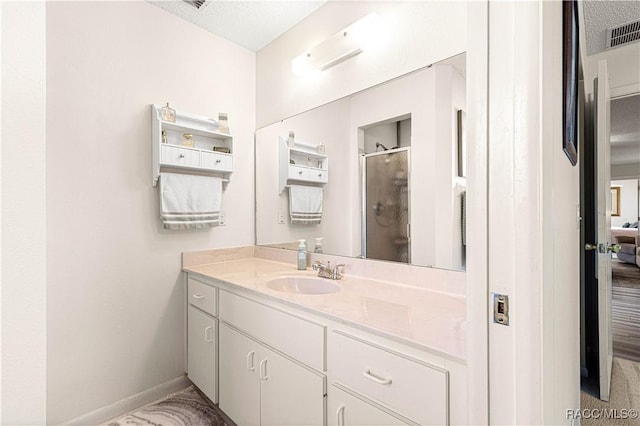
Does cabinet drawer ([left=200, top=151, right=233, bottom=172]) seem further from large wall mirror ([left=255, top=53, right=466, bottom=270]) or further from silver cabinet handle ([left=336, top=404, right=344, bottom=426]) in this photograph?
silver cabinet handle ([left=336, top=404, right=344, bottom=426])

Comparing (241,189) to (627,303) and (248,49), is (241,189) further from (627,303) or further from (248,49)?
(627,303)

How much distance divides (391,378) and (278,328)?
573 mm

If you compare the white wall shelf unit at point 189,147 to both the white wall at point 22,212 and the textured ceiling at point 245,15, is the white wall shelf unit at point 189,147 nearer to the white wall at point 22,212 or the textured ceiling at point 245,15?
the textured ceiling at point 245,15

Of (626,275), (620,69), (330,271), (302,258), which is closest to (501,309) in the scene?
(330,271)

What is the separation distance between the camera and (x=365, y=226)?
1.81m

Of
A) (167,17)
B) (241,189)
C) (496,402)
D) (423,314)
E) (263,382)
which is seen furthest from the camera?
(241,189)


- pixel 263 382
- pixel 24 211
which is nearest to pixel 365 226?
pixel 263 382

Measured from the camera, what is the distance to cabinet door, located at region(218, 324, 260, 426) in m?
1.50

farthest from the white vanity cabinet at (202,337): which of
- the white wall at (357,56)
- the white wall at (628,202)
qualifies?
the white wall at (628,202)

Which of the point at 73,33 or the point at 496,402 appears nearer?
the point at 496,402

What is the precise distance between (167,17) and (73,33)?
1.92 feet

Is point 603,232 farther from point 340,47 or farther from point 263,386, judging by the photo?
point 263,386

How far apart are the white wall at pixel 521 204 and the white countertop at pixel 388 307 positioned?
200 millimetres

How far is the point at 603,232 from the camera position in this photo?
187 centimetres
